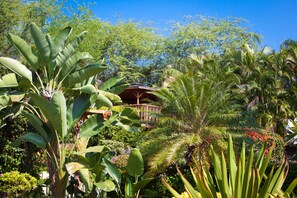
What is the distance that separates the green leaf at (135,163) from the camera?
10.8 m

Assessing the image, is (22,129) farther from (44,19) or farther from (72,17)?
(72,17)

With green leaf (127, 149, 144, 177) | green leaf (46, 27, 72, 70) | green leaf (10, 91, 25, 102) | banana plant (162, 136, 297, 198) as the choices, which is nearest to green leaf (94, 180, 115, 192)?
green leaf (127, 149, 144, 177)

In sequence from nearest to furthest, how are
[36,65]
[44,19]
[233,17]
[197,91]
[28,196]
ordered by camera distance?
1. [36,65]
2. [28,196]
3. [197,91]
4. [44,19]
5. [233,17]

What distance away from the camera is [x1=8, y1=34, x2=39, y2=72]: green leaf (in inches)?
402

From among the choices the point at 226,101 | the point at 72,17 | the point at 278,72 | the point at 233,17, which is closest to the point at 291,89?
the point at 278,72

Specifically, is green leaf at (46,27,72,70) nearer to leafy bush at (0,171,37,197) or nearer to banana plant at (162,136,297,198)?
leafy bush at (0,171,37,197)

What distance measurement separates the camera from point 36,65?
10.6 meters

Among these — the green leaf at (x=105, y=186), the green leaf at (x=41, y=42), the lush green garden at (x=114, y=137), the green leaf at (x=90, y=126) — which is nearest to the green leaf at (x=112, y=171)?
the lush green garden at (x=114, y=137)

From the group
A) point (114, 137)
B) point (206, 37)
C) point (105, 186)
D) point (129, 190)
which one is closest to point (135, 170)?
point (129, 190)

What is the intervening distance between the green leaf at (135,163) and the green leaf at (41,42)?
318 centimetres

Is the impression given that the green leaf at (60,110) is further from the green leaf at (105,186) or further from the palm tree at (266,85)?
the palm tree at (266,85)

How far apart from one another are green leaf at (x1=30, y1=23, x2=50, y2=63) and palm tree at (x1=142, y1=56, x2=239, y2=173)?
188 inches

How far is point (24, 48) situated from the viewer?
34.3 feet

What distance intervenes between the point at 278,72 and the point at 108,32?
21481 millimetres
